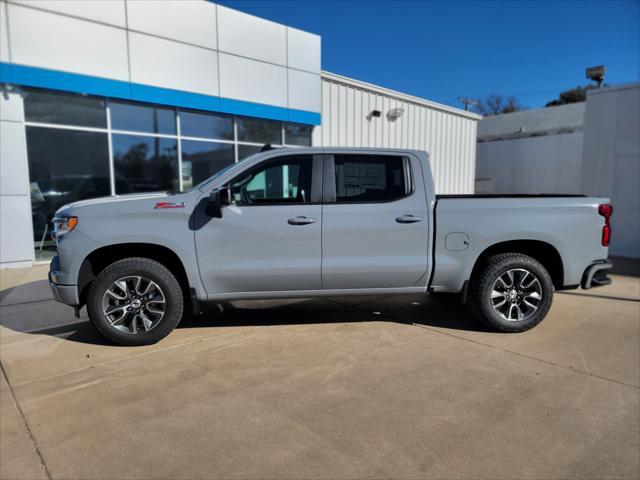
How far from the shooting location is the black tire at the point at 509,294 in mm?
4745

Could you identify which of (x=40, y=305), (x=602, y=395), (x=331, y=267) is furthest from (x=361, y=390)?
(x=40, y=305)

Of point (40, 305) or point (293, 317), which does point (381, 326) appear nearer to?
point (293, 317)

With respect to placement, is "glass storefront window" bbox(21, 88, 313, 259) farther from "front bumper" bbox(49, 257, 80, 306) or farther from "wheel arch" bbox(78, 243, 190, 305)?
"front bumper" bbox(49, 257, 80, 306)

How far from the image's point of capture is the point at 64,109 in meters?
9.15

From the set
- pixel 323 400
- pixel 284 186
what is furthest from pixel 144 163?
pixel 323 400

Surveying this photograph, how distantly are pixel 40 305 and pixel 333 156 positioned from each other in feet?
14.5

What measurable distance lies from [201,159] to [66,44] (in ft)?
12.5

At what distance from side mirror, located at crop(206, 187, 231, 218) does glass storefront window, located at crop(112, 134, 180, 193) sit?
22.6 feet

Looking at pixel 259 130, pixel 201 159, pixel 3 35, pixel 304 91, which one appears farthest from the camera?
pixel 304 91

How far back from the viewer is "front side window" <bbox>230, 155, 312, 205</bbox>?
4613 millimetres

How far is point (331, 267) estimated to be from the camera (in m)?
4.58

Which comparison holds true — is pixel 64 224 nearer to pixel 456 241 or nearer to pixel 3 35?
pixel 456 241

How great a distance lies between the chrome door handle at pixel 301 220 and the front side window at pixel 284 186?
0.75 ft

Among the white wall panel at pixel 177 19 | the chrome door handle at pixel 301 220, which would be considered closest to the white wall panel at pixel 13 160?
the white wall panel at pixel 177 19
